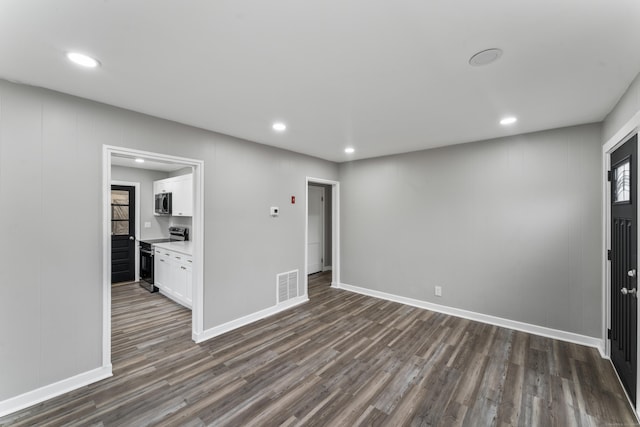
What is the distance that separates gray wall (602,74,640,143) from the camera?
1.94 metres

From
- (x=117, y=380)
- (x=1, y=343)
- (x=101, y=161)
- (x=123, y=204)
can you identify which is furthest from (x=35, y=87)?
(x=123, y=204)

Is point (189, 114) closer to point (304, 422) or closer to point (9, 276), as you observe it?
point (9, 276)

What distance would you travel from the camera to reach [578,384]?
2336mm

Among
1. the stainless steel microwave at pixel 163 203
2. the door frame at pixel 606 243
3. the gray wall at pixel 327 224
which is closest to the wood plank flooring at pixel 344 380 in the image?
the door frame at pixel 606 243

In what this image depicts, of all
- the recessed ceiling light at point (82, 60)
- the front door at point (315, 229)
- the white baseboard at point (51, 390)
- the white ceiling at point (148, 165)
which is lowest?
the white baseboard at point (51, 390)

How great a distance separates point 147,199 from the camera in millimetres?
5832

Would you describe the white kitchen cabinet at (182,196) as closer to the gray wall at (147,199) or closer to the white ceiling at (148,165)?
the white ceiling at (148,165)

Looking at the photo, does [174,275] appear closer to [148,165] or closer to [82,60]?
[148,165]

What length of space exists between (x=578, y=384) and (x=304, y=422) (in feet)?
8.00

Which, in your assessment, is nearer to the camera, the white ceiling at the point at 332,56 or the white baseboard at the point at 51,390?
the white ceiling at the point at 332,56

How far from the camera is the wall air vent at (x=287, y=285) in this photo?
411cm

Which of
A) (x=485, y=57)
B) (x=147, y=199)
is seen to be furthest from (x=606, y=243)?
(x=147, y=199)

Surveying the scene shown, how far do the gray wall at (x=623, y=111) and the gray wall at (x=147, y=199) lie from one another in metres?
7.11

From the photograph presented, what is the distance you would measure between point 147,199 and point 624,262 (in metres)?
7.39
